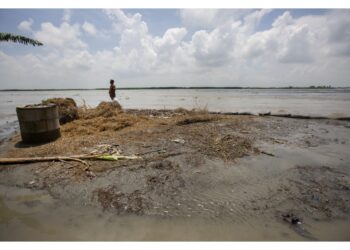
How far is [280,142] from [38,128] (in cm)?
780

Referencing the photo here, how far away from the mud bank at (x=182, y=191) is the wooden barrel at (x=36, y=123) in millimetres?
413

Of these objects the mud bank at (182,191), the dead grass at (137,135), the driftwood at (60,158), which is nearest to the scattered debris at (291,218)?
the mud bank at (182,191)

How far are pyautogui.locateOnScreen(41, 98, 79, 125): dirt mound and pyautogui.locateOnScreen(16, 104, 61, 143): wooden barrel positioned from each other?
2.94 metres

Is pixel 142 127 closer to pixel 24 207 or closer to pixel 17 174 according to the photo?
pixel 17 174

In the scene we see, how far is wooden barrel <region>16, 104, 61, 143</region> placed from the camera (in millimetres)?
7113

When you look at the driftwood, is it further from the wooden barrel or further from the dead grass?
the wooden barrel

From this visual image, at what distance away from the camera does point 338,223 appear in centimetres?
334

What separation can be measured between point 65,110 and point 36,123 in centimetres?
334

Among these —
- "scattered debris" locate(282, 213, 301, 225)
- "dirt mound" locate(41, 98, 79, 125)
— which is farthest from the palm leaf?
"scattered debris" locate(282, 213, 301, 225)

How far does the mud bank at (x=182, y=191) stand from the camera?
3223mm

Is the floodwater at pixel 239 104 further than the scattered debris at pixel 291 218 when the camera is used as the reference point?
Yes

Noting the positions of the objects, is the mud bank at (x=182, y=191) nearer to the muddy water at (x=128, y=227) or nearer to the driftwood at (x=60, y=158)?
the muddy water at (x=128, y=227)

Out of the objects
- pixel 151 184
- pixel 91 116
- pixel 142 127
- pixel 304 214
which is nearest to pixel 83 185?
pixel 151 184

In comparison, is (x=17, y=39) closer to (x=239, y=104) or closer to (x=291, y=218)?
(x=291, y=218)
